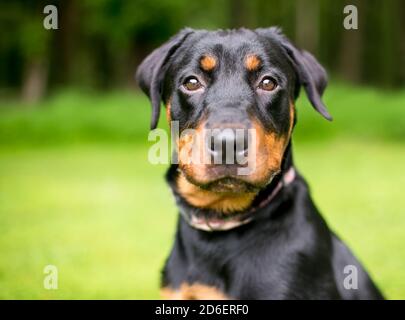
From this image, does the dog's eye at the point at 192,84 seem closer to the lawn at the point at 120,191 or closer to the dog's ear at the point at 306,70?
the dog's ear at the point at 306,70

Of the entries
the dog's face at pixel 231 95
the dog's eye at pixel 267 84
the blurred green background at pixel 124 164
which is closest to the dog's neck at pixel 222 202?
the dog's face at pixel 231 95

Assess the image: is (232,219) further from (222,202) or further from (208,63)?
(208,63)

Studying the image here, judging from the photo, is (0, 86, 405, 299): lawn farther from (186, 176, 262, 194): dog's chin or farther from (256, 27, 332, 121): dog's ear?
(186, 176, 262, 194): dog's chin

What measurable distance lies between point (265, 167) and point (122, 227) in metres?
5.04

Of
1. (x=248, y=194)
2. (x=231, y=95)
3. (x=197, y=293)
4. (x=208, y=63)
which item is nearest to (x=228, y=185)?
(x=248, y=194)

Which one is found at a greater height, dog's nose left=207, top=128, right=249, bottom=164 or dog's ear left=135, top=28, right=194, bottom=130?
dog's ear left=135, top=28, right=194, bottom=130

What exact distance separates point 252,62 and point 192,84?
369 millimetres

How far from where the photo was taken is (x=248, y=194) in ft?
13.1

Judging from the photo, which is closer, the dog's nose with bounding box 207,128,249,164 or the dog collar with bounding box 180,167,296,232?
the dog's nose with bounding box 207,128,249,164

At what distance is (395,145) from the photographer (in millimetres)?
14602

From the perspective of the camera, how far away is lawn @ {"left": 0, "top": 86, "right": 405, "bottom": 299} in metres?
6.49

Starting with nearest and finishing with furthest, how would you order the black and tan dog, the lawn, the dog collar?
the black and tan dog → the dog collar → the lawn

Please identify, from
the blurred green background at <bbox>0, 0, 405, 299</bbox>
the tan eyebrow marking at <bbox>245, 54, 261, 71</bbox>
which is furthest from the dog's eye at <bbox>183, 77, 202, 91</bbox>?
the blurred green background at <bbox>0, 0, 405, 299</bbox>

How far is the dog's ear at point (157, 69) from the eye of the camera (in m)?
4.37
